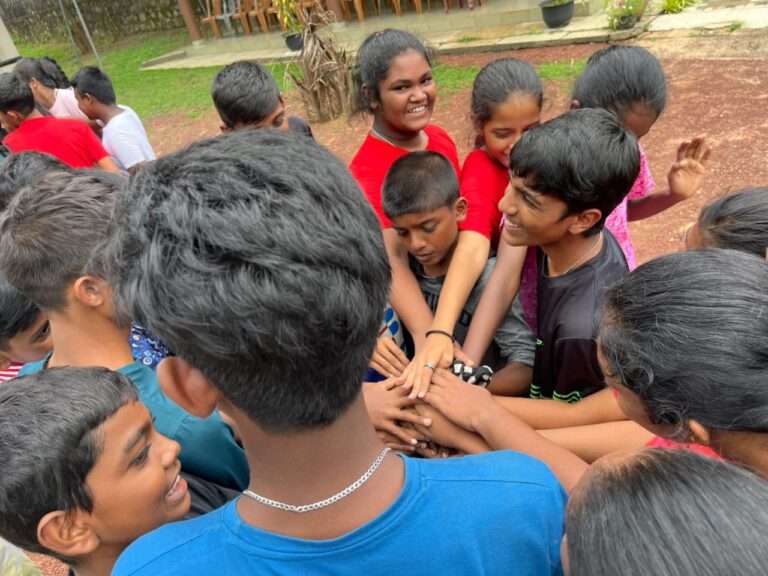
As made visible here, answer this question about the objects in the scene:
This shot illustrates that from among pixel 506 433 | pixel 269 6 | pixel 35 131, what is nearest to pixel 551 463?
pixel 506 433

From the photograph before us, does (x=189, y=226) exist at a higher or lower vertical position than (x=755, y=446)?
higher

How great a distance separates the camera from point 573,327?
5.24ft

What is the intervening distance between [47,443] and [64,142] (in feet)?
11.0

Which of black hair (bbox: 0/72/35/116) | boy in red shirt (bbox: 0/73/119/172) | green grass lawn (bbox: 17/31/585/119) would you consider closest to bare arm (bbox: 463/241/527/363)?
boy in red shirt (bbox: 0/73/119/172)

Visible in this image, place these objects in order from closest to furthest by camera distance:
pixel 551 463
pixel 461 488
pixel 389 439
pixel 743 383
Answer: pixel 461 488 < pixel 743 383 < pixel 551 463 < pixel 389 439

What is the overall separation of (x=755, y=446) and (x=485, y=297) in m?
0.93

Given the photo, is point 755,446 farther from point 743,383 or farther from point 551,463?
point 551,463

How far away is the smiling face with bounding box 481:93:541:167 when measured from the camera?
2.24 metres

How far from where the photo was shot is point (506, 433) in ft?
→ 4.70

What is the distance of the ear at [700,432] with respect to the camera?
1.19m

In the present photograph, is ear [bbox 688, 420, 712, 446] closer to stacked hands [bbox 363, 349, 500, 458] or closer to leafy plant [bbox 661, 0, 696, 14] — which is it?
stacked hands [bbox 363, 349, 500, 458]

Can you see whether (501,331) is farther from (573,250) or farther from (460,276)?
(573,250)

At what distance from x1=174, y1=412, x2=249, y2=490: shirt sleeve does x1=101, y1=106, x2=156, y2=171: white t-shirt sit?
3.37 m

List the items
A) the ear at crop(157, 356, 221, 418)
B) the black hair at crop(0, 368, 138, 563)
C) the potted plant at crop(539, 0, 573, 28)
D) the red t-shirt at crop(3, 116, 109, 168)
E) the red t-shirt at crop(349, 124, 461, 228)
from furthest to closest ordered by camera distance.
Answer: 1. the potted plant at crop(539, 0, 573, 28)
2. the red t-shirt at crop(3, 116, 109, 168)
3. the red t-shirt at crop(349, 124, 461, 228)
4. the black hair at crop(0, 368, 138, 563)
5. the ear at crop(157, 356, 221, 418)
